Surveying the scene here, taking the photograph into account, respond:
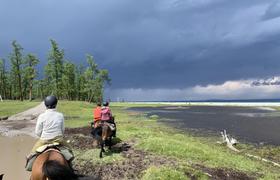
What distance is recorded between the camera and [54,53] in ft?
301

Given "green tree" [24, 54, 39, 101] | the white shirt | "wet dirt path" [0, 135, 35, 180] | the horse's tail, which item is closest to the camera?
the horse's tail

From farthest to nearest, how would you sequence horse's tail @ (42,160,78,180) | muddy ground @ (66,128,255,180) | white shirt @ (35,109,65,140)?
1. muddy ground @ (66,128,255,180)
2. white shirt @ (35,109,65,140)
3. horse's tail @ (42,160,78,180)

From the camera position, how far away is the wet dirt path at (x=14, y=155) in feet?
49.4

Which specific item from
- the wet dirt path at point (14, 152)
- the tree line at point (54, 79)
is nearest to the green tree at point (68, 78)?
the tree line at point (54, 79)

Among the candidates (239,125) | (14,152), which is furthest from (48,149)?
(239,125)

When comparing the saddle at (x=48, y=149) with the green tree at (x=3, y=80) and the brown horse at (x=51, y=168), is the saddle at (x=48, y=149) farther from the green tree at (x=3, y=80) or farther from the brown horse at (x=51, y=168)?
the green tree at (x=3, y=80)

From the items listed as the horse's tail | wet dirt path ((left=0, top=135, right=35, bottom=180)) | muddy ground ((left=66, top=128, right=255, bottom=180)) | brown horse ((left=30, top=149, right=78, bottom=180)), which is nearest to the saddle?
brown horse ((left=30, top=149, right=78, bottom=180))

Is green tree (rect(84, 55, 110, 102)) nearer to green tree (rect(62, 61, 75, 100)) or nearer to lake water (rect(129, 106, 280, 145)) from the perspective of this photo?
green tree (rect(62, 61, 75, 100))

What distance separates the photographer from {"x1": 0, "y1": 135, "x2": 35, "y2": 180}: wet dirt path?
15055 mm

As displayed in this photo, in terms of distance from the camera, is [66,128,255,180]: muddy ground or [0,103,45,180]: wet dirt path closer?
Answer: [66,128,255,180]: muddy ground

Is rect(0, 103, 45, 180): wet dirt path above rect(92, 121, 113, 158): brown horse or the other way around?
the other way around

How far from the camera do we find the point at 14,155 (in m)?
19.7

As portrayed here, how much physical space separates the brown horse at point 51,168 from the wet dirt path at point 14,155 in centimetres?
619

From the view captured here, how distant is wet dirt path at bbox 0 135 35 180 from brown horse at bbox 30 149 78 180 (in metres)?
6.19
